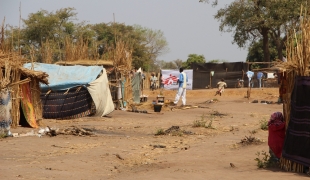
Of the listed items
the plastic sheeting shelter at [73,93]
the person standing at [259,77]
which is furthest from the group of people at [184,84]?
the plastic sheeting shelter at [73,93]

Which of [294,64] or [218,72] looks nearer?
[294,64]

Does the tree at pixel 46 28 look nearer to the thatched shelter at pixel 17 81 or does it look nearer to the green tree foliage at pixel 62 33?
the green tree foliage at pixel 62 33

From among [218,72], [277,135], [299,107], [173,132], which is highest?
[218,72]

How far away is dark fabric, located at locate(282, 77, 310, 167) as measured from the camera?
8.77 metres

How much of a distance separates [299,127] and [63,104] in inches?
457

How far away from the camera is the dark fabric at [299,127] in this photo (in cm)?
877

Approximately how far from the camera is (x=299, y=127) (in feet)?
29.3

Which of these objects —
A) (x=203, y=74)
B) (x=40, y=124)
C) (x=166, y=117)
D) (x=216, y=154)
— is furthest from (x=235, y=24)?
(x=216, y=154)

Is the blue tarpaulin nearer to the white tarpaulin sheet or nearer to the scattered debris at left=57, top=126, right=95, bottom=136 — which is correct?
the scattered debris at left=57, top=126, right=95, bottom=136

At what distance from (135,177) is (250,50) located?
48.8m

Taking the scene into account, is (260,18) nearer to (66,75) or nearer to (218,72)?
(218,72)

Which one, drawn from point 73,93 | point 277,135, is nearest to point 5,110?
point 73,93

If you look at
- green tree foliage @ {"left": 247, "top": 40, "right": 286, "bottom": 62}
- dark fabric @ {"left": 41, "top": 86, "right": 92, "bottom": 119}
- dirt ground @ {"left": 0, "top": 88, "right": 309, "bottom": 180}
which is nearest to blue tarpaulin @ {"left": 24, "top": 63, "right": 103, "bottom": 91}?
dark fabric @ {"left": 41, "top": 86, "right": 92, "bottom": 119}

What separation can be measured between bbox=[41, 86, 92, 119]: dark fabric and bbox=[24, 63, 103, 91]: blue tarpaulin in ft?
0.72
